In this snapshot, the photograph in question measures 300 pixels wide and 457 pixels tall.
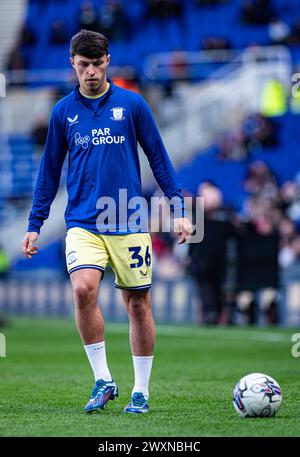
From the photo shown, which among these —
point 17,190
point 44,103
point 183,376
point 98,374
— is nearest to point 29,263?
point 17,190

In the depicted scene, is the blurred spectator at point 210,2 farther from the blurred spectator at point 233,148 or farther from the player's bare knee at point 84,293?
the player's bare knee at point 84,293

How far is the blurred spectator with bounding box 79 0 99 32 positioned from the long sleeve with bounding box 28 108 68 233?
23.5 m

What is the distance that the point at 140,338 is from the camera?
24.9 ft

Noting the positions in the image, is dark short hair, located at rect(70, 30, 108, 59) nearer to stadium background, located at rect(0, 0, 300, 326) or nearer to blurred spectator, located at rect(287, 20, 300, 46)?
stadium background, located at rect(0, 0, 300, 326)

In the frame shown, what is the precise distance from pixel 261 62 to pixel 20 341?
42.1 ft

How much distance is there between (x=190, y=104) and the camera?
26.7 metres

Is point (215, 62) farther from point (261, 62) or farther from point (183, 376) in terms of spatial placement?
point (183, 376)

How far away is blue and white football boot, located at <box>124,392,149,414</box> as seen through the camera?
741cm

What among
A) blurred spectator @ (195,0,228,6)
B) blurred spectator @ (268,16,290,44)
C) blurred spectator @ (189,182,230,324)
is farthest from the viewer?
blurred spectator @ (195,0,228,6)

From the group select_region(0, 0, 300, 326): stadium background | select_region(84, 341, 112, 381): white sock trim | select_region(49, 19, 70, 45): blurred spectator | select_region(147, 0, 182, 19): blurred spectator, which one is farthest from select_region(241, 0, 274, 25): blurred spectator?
select_region(84, 341, 112, 381): white sock trim

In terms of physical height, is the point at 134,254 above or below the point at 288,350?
above

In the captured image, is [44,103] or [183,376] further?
[44,103]

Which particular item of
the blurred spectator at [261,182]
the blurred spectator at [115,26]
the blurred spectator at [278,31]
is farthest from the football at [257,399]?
the blurred spectator at [115,26]
